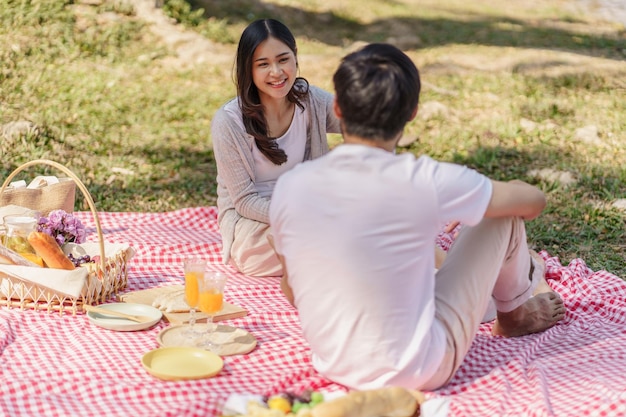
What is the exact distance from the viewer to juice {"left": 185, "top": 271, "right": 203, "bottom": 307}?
11.4 feet

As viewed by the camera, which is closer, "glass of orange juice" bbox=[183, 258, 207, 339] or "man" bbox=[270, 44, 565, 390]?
"man" bbox=[270, 44, 565, 390]

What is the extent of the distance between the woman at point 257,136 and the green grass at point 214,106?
1811 millimetres

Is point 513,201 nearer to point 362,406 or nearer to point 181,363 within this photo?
point 362,406

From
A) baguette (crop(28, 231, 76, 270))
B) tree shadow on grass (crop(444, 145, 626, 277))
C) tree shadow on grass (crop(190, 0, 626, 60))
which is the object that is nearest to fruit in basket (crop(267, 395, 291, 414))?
baguette (crop(28, 231, 76, 270))

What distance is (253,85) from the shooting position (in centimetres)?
471

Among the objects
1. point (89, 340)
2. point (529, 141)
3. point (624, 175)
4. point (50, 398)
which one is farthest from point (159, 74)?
point (50, 398)

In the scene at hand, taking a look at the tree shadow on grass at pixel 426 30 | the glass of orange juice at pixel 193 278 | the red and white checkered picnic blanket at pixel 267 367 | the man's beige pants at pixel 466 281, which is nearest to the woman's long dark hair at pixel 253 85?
the red and white checkered picnic blanket at pixel 267 367

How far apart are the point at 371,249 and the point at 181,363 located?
40.0 inches

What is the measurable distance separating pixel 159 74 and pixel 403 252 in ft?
22.3

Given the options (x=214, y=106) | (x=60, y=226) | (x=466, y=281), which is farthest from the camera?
(x=214, y=106)

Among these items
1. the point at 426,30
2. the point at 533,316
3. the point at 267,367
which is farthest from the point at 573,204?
the point at 426,30

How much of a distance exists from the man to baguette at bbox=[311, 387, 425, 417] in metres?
0.08

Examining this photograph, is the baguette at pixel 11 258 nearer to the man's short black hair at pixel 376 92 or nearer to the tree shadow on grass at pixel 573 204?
the man's short black hair at pixel 376 92

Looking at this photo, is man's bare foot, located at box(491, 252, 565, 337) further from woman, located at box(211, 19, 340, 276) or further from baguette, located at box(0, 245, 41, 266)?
baguette, located at box(0, 245, 41, 266)
